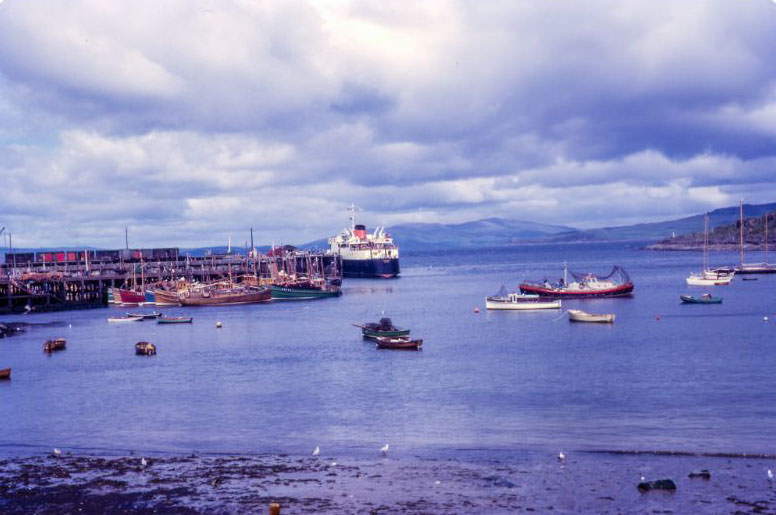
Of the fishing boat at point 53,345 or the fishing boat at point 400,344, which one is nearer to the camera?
the fishing boat at point 400,344

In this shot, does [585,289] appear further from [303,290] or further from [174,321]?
[174,321]

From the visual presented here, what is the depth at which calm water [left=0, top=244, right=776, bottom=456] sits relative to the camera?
35.5 metres

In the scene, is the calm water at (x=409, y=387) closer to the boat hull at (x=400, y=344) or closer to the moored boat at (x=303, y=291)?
the boat hull at (x=400, y=344)

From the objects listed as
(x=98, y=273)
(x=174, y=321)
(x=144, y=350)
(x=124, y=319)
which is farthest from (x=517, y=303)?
(x=98, y=273)

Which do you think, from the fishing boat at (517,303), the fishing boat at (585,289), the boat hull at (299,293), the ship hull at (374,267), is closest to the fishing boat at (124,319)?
the boat hull at (299,293)

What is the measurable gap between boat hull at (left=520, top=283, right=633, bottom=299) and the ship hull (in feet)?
238

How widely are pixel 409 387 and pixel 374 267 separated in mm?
133935

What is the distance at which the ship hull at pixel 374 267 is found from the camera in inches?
7131

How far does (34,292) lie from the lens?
116250 millimetres

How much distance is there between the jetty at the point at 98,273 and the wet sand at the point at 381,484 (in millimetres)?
87052

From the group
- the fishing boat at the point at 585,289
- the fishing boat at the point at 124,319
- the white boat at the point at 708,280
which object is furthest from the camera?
the white boat at the point at 708,280

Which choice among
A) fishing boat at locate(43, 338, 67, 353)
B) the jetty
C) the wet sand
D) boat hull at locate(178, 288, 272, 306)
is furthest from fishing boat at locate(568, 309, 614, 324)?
the jetty

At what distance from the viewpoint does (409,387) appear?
47844 mm

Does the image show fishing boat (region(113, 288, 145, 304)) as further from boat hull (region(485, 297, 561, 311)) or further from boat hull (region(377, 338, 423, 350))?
boat hull (region(377, 338, 423, 350))
